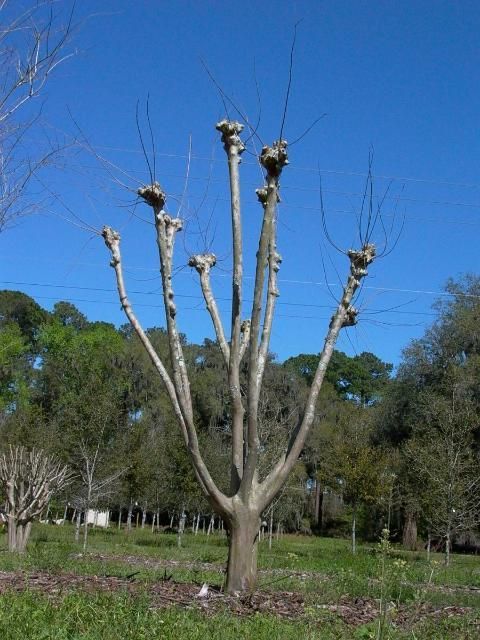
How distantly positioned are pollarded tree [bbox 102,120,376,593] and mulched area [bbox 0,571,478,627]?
43 cm

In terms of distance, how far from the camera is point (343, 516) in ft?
159

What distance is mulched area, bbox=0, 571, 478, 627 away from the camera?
21.0 feet

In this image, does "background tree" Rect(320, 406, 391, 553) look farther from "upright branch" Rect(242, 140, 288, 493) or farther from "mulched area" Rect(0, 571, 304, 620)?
"mulched area" Rect(0, 571, 304, 620)

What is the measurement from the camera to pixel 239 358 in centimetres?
832

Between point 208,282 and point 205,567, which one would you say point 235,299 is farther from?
point 205,567

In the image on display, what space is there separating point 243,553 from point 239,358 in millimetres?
2011

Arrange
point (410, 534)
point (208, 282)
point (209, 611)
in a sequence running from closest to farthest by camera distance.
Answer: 1. point (209, 611)
2. point (208, 282)
3. point (410, 534)

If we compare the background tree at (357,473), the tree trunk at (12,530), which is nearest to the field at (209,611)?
the tree trunk at (12,530)

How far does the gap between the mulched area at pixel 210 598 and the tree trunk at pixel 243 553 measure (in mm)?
159

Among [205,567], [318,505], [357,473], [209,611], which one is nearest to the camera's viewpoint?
[209,611]

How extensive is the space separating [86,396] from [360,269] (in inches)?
953

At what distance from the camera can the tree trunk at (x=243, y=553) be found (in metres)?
7.36

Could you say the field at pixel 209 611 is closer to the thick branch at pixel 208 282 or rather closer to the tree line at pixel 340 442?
the thick branch at pixel 208 282

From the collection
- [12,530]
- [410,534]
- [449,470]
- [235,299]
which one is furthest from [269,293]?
[410,534]
